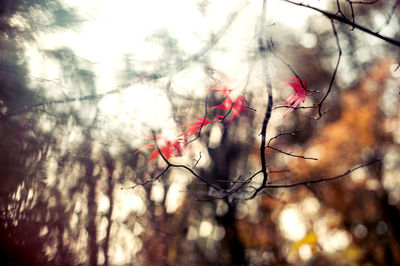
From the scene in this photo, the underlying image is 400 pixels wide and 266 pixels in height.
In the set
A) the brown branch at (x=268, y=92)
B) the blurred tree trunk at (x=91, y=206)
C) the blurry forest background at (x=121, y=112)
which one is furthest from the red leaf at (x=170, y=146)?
the blurred tree trunk at (x=91, y=206)

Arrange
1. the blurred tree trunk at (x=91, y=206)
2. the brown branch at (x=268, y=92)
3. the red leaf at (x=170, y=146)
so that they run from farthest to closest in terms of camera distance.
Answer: the blurred tree trunk at (x=91, y=206) < the red leaf at (x=170, y=146) < the brown branch at (x=268, y=92)

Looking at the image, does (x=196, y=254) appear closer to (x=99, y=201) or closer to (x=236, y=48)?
(x=99, y=201)

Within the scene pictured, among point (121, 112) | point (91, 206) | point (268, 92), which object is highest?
point (121, 112)

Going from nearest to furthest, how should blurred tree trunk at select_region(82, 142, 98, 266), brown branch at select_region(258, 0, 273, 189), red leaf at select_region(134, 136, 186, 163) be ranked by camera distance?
brown branch at select_region(258, 0, 273, 189) → red leaf at select_region(134, 136, 186, 163) → blurred tree trunk at select_region(82, 142, 98, 266)

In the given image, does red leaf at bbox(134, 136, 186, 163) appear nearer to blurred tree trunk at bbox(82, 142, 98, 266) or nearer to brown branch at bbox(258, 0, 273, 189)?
brown branch at bbox(258, 0, 273, 189)

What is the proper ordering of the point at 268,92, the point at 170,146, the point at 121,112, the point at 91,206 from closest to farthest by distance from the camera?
the point at 268,92, the point at 170,146, the point at 121,112, the point at 91,206

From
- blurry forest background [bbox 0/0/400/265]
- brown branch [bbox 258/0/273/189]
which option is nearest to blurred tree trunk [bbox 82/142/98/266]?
blurry forest background [bbox 0/0/400/265]

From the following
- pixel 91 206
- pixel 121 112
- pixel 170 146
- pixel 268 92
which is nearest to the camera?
pixel 268 92

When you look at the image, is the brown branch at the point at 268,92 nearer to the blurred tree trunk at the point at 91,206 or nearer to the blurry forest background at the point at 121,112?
the blurry forest background at the point at 121,112

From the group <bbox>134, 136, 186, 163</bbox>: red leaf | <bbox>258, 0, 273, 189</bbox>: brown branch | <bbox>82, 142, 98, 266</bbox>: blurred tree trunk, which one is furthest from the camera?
<bbox>82, 142, 98, 266</bbox>: blurred tree trunk

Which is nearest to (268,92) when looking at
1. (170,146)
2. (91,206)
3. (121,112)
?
(170,146)

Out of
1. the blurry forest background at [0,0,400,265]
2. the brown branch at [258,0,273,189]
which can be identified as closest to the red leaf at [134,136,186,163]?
the blurry forest background at [0,0,400,265]

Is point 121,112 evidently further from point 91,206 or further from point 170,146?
point 91,206

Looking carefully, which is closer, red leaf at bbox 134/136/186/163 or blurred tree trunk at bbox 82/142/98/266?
red leaf at bbox 134/136/186/163
